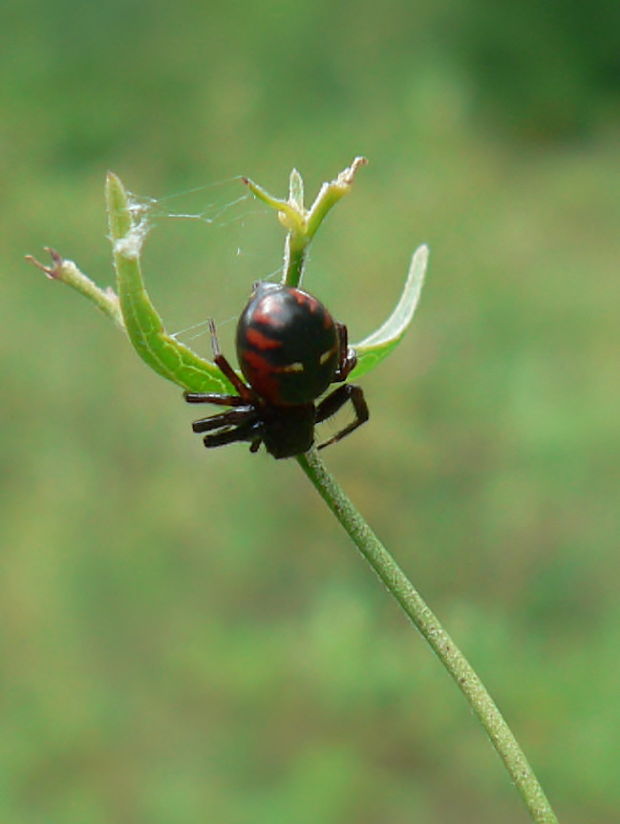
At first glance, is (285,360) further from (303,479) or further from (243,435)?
(303,479)

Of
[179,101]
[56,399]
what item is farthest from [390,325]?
[179,101]

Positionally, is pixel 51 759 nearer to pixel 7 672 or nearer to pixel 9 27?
pixel 7 672

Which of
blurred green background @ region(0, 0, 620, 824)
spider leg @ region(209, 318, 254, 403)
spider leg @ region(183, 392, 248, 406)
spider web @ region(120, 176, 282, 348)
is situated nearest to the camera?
spider leg @ region(209, 318, 254, 403)

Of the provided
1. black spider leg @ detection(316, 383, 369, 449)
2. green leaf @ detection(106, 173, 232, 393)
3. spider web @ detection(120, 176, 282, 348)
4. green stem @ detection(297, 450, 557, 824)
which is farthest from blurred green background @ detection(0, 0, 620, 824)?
green stem @ detection(297, 450, 557, 824)

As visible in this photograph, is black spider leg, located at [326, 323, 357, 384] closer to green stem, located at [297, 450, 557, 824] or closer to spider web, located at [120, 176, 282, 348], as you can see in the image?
green stem, located at [297, 450, 557, 824]

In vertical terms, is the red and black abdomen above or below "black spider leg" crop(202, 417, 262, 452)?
above

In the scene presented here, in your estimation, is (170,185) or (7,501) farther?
(170,185)
